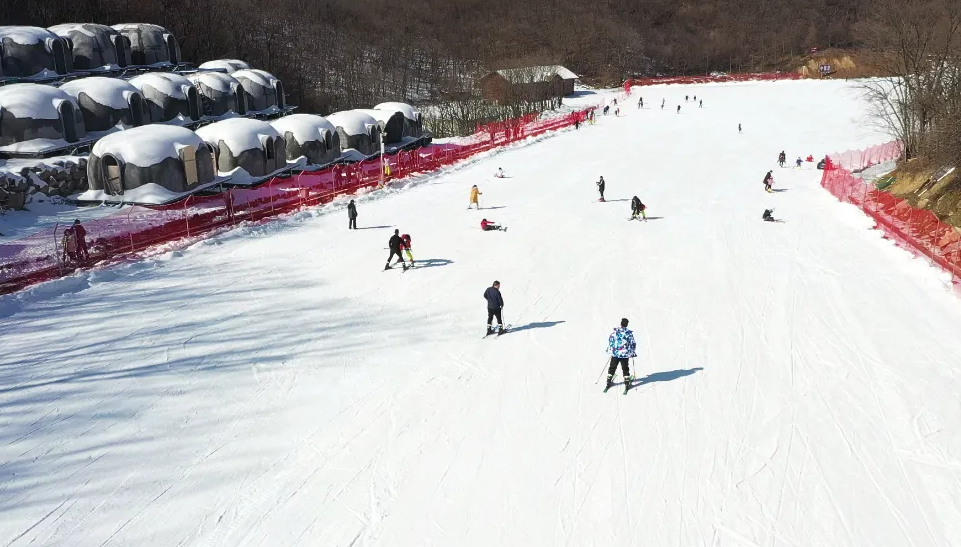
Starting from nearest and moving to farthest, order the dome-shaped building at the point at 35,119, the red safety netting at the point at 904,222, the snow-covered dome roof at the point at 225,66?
1. the red safety netting at the point at 904,222
2. the dome-shaped building at the point at 35,119
3. the snow-covered dome roof at the point at 225,66

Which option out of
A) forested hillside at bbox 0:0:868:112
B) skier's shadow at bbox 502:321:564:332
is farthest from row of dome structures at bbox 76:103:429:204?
forested hillside at bbox 0:0:868:112

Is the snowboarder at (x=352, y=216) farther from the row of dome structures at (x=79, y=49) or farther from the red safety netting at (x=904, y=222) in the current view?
the row of dome structures at (x=79, y=49)

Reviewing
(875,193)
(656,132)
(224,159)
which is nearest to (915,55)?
(875,193)

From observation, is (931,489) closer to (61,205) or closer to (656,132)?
(61,205)

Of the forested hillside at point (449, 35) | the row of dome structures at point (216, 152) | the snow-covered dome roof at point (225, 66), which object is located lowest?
the row of dome structures at point (216, 152)

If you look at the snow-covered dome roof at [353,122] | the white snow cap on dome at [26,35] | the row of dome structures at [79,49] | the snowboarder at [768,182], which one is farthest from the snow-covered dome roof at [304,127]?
the snowboarder at [768,182]

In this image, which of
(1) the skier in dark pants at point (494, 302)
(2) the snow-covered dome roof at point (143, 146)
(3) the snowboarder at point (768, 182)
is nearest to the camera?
(1) the skier in dark pants at point (494, 302)
